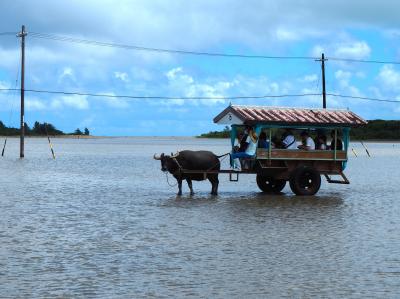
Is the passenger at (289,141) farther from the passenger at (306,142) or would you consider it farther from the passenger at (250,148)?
the passenger at (250,148)

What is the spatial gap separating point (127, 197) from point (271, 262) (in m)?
10.4

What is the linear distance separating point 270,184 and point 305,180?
1576 millimetres

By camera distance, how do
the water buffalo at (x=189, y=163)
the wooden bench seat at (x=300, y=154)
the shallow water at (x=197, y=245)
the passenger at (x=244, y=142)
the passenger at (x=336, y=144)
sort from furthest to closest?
the passenger at (x=336, y=144) → the passenger at (x=244, y=142) → the wooden bench seat at (x=300, y=154) → the water buffalo at (x=189, y=163) → the shallow water at (x=197, y=245)

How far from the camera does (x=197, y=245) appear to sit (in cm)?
1174

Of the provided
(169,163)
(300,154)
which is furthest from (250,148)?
(169,163)

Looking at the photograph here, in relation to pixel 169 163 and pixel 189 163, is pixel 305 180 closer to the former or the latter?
pixel 189 163

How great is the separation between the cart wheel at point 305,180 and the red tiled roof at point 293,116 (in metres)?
1.35

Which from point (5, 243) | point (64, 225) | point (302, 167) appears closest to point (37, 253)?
point (5, 243)

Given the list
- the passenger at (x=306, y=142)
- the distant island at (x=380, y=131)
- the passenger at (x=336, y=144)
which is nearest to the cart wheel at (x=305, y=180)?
the passenger at (x=306, y=142)

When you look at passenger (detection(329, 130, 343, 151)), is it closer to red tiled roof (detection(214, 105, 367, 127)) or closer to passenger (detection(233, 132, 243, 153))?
red tiled roof (detection(214, 105, 367, 127))

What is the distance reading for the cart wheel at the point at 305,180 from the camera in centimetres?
2086

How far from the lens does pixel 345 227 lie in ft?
46.7

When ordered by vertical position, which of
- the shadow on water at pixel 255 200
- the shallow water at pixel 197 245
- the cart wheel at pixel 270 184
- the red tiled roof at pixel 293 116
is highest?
the red tiled roof at pixel 293 116

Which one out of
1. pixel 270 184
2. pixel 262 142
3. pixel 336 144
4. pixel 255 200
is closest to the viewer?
pixel 255 200
